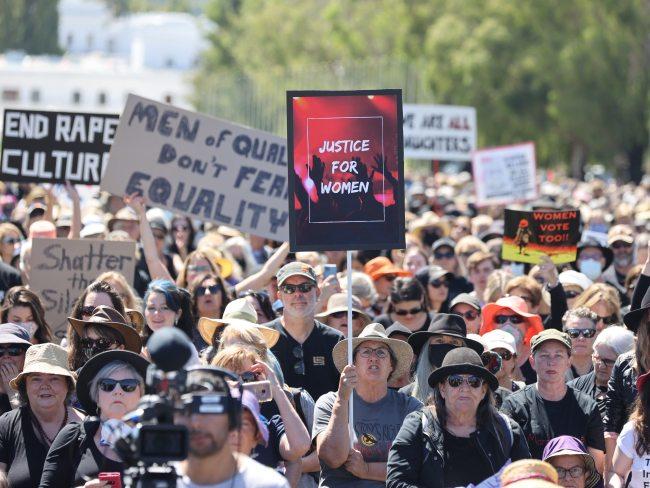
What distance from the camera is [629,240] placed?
13602mm

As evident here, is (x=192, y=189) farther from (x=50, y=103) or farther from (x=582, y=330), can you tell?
(x=50, y=103)

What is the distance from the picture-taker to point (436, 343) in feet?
27.7

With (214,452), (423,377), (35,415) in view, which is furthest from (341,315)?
(214,452)

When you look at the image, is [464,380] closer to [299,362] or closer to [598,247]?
[299,362]

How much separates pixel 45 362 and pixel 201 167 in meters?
4.74

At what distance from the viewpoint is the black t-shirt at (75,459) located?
6.96 metres

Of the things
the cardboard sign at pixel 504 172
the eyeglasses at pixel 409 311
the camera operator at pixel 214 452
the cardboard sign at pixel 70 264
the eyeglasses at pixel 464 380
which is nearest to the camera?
the camera operator at pixel 214 452

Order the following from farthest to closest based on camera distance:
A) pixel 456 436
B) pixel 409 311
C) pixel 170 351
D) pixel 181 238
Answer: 1. pixel 181 238
2. pixel 409 311
3. pixel 456 436
4. pixel 170 351

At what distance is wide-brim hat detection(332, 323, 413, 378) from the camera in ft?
25.9

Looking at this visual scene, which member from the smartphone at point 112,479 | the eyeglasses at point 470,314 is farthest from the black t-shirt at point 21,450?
the eyeglasses at point 470,314

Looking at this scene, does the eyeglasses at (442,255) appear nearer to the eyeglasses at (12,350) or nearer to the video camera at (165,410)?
the eyeglasses at (12,350)

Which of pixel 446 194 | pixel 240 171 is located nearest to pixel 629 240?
pixel 240 171

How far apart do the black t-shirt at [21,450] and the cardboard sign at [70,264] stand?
12.2 ft

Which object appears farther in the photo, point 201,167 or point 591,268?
point 591,268
